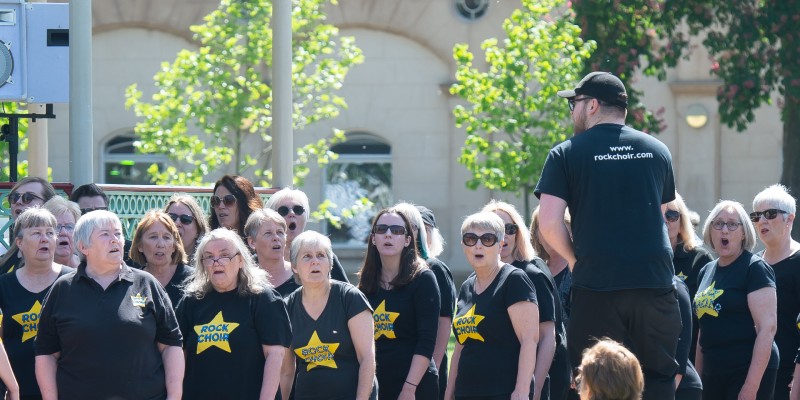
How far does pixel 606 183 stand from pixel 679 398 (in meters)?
1.95

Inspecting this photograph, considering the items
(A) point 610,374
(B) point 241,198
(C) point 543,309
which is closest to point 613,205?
(A) point 610,374

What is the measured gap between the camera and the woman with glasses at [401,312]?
7.70 metres

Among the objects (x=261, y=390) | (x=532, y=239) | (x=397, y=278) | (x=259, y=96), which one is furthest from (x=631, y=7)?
(x=261, y=390)

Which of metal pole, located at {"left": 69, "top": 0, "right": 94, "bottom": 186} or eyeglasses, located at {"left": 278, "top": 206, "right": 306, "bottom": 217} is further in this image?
metal pole, located at {"left": 69, "top": 0, "right": 94, "bottom": 186}

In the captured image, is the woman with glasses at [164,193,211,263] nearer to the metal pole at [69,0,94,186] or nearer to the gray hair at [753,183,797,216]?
the metal pole at [69,0,94,186]

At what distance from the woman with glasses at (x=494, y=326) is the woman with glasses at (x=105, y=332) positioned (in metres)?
1.68

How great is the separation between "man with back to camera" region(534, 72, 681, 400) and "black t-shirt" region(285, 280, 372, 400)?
→ 1584 mm

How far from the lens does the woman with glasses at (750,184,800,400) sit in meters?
8.23

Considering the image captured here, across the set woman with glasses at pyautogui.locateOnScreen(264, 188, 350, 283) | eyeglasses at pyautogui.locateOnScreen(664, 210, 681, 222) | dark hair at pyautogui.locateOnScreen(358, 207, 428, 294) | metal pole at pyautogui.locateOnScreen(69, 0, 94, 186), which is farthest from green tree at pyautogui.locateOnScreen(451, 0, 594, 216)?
dark hair at pyautogui.locateOnScreen(358, 207, 428, 294)

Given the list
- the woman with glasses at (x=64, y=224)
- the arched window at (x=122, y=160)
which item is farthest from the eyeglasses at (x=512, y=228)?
the arched window at (x=122, y=160)

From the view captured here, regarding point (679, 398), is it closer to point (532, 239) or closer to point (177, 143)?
point (532, 239)

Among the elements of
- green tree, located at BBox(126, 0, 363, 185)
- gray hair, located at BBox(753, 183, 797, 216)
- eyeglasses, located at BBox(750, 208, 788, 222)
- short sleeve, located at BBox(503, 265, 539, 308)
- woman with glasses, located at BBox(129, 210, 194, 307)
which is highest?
green tree, located at BBox(126, 0, 363, 185)

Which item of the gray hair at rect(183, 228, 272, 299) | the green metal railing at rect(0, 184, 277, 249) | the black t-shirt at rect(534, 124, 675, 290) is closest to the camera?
the black t-shirt at rect(534, 124, 675, 290)

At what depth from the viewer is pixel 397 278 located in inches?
309
